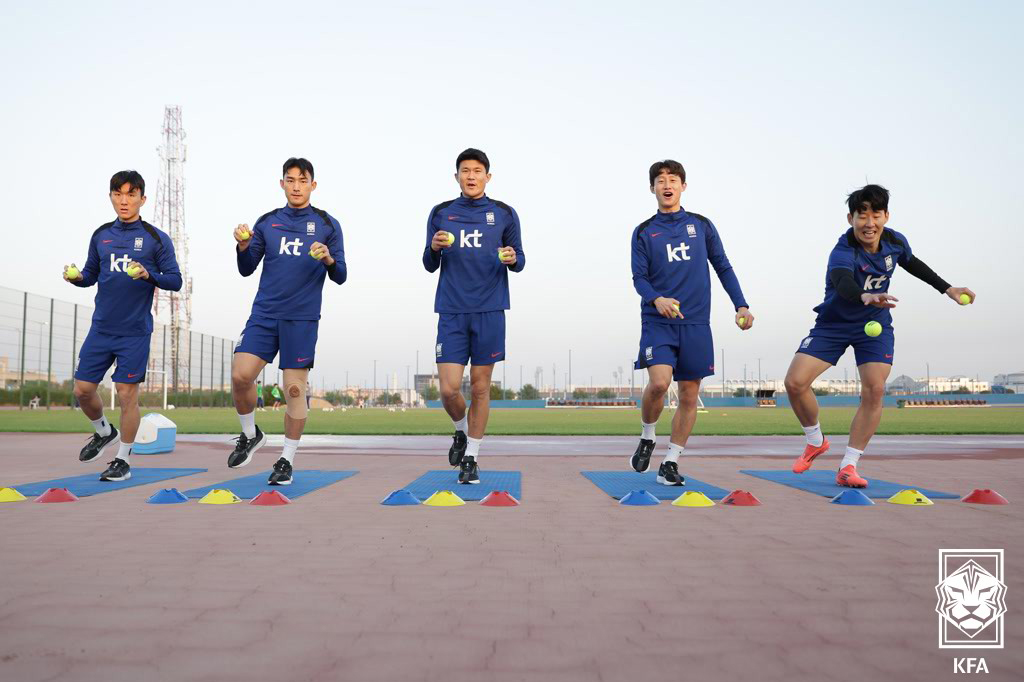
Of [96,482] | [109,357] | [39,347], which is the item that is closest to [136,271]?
[109,357]

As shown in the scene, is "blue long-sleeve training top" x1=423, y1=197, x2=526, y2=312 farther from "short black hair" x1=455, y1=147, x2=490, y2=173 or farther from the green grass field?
the green grass field

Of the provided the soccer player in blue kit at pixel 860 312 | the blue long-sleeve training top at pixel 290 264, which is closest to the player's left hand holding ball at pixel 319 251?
the blue long-sleeve training top at pixel 290 264

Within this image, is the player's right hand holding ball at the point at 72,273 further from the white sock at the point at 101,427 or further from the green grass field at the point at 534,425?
the green grass field at the point at 534,425

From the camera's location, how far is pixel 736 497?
452 centimetres

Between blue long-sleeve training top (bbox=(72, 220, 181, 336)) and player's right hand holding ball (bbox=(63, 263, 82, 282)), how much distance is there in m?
0.05

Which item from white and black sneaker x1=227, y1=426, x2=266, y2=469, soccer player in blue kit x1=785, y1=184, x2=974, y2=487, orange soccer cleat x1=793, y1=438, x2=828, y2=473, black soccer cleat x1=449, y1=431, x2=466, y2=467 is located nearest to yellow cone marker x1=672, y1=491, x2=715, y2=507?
soccer player in blue kit x1=785, y1=184, x2=974, y2=487

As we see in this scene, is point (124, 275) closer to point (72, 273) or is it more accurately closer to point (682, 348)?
point (72, 273)

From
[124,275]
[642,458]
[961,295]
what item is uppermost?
[124,275]

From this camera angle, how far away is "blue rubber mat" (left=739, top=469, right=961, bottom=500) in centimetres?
496

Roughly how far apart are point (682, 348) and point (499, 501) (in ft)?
7.32

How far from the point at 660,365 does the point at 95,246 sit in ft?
16.0

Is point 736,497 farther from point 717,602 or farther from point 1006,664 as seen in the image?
point 1006,664

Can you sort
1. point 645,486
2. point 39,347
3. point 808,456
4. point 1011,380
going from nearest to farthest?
point 645,486, point 808,456, point 39,347, point 1011,380

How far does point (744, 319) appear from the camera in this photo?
19.0 feet
